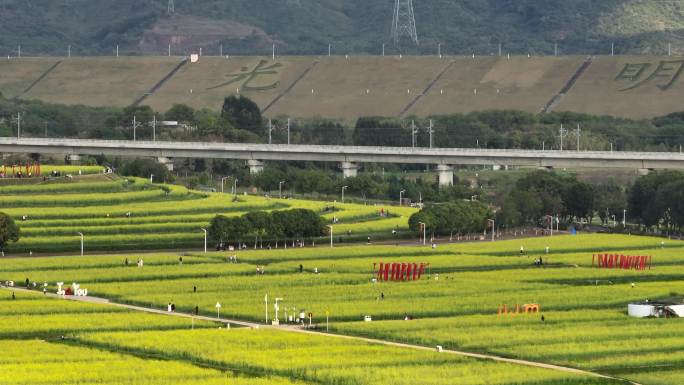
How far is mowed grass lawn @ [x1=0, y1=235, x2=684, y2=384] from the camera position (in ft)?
324

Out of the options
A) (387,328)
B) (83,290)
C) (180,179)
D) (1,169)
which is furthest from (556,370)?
(180,179)

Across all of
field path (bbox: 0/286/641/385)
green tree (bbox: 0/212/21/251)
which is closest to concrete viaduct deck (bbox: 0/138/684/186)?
green tree (bbox: 0/212/21/251)

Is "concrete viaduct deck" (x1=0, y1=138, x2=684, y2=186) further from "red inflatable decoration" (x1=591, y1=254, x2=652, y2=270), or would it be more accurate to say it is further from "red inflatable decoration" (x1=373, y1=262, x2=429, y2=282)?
"red inflatable decoration" (x1=373, y1=262, x2=429, y2=282)

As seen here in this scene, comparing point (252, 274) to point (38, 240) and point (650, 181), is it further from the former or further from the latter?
point (650, 181)

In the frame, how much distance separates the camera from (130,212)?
152250mm

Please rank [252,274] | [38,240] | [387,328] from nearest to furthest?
[387,328]
[252,274]
[38,240]

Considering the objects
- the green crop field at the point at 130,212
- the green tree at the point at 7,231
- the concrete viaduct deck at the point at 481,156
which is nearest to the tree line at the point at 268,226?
the green crop field at the point at 130,212

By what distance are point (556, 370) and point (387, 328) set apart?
12168 mm

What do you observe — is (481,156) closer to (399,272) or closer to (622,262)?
(622,262)

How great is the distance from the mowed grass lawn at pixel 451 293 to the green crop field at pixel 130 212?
6.00 m

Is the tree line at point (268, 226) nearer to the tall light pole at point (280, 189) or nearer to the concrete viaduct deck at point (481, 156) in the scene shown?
the tall light pole at point (280, 189)

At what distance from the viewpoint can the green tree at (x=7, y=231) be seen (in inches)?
5379

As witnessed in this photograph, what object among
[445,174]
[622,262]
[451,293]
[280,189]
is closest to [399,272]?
[451,293]

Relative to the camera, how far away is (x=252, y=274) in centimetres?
12731
